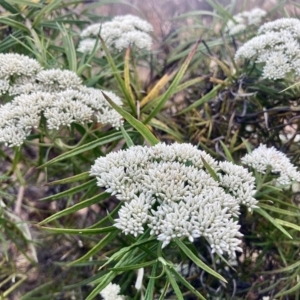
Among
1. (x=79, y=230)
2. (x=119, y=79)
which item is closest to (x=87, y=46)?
(x=119, y=79)

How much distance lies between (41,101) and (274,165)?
39cm

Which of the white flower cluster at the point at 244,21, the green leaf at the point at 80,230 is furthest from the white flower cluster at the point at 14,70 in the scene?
the white flower cluster at the point at 244,21

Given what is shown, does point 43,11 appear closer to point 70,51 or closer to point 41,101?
point 70,51

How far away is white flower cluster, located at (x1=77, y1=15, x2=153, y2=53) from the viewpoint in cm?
121

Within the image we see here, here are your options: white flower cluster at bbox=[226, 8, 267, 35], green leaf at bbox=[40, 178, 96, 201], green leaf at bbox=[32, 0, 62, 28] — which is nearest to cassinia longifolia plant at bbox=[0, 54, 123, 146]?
green leaf at bbox=[40, 178, 96, 201]

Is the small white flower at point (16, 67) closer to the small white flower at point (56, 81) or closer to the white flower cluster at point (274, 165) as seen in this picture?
the small white flower at point (56, 81)

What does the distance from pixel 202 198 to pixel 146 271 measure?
524 millimetres

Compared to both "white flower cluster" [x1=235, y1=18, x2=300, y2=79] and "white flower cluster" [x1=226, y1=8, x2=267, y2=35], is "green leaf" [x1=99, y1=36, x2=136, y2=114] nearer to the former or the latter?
"white flower cluster" [x1=235, y1=18, x2=300, y2=79]

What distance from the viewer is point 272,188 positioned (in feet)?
2.65

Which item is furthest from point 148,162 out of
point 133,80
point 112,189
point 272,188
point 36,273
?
point 36,273

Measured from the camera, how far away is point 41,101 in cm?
85

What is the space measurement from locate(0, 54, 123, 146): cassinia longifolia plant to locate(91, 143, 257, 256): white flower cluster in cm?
17

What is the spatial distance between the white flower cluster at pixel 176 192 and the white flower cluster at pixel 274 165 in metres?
0.08

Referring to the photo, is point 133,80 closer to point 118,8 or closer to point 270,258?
point 270,258
